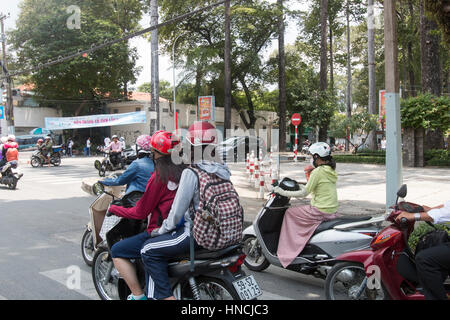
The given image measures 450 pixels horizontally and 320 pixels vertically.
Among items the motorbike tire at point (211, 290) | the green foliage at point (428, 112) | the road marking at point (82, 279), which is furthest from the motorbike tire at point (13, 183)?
the green foliage at point (428, 112)

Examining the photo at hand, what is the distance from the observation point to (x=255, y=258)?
5.04 meters

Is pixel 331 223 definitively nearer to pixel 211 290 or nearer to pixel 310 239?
pixel 310 239

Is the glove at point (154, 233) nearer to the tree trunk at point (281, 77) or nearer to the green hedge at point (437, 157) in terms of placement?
the green hedge at point (437, 157)

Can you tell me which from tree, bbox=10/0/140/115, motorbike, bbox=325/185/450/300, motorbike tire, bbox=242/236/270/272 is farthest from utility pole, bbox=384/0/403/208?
tree, bbox=10/0/140/115

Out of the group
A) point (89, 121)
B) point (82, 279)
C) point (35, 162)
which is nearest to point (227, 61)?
point (89, 121)

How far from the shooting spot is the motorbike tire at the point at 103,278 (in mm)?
3814

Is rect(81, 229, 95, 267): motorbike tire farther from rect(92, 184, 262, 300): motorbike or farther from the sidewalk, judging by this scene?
the sidewalk

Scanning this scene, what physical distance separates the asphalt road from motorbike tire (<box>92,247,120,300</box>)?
32 centimetres

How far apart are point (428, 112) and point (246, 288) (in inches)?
673

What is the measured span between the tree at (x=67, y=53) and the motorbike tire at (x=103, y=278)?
31909 millimetres

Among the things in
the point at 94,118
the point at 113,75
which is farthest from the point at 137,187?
the point at 113,75

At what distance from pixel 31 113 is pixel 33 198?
98.6 ft

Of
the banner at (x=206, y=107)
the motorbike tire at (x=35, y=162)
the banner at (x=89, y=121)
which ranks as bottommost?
the motorbike tire at (x=35, y=162)

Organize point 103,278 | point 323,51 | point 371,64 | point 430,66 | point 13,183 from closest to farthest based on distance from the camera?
1. point 103,278
2. point 13,183
3. point 430,66
4. point 371,64
5. point 323,51
